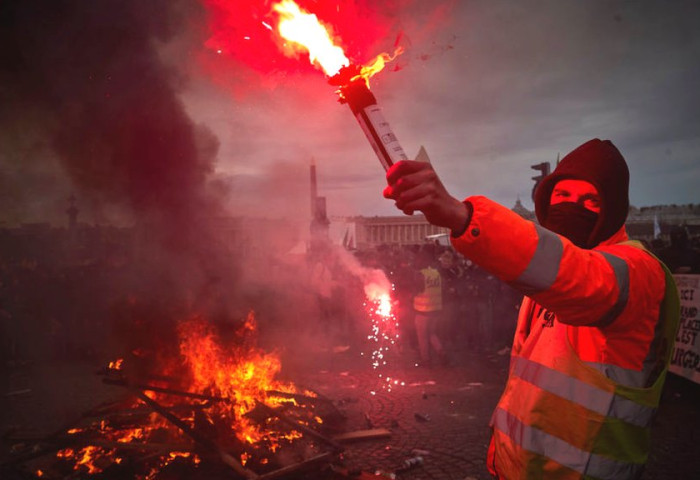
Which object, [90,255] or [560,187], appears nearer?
[560,187]

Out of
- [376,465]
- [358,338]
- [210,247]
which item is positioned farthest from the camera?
[358,338]

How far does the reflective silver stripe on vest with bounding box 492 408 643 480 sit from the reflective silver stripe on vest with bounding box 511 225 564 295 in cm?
82

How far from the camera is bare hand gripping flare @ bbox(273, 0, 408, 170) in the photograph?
5.01ft

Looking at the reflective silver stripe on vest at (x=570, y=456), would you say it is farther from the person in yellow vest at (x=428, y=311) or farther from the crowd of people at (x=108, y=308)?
the crowd of people at (x=108, y=308)

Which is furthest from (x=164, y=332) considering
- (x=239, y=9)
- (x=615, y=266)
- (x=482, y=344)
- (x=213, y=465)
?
(x=482, y=344)

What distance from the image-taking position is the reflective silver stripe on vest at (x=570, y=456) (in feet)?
5.52

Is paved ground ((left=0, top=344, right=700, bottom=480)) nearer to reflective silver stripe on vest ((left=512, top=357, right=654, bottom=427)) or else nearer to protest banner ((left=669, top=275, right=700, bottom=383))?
protest banner ((left=669, top=275, right=700, bottom=383))

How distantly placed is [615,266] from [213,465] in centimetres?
454

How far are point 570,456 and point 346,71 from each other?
1.76m

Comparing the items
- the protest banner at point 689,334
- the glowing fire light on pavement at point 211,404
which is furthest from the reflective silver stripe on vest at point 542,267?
the protest banner at point 689,334

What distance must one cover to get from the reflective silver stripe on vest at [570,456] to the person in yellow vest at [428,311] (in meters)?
7.18

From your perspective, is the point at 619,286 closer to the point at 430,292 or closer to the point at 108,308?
the point at 430,292

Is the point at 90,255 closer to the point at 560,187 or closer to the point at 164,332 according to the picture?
the point at 164,332

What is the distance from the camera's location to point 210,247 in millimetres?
9141
